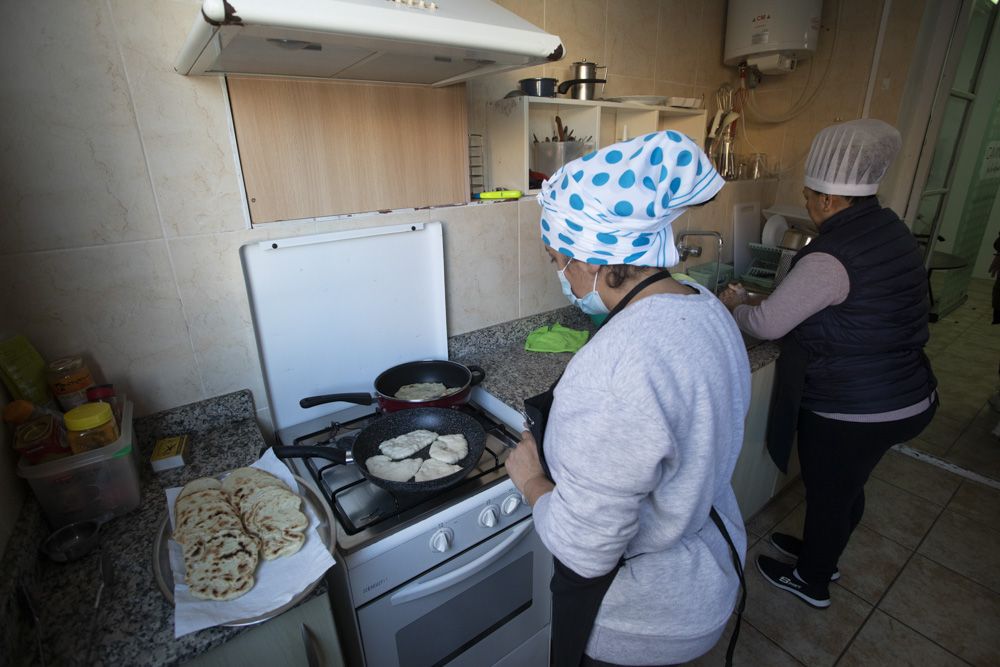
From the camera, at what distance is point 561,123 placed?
1738mm

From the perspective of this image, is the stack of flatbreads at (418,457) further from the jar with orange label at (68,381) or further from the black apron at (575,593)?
the jar with orange label at (68,381)

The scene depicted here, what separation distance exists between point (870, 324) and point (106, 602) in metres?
1.69

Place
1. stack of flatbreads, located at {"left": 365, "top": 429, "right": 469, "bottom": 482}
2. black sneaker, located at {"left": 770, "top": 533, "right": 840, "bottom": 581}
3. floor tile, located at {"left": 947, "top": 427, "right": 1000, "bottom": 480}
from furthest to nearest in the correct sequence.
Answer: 1. floor tile, located at {"left": 947, "top": 427, "right": 1000, "bottom": 480}
2. black sneaker, located at {"left": 770, "top": 533, "right": 840, "bottom": 581}
3. stack of flatbreads, located at {"left": 365, "top": 429, "right": 469, "bottom": 482}

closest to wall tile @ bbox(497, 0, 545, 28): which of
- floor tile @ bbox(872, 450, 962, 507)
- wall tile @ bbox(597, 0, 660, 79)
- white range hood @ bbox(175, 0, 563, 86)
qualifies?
wall tile @ bbox(597, 0, 660, 79)

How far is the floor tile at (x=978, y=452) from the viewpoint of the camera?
7.74ft

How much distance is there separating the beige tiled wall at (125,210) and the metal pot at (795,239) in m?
1.62

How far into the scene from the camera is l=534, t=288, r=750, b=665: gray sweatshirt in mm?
608

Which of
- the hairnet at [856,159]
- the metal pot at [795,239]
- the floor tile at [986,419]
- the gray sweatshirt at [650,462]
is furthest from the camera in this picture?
the floor tile at [986,419]

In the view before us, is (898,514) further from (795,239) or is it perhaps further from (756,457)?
(795,239)

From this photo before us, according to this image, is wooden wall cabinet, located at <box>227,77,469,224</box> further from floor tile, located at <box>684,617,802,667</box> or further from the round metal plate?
floor tile, located at <box>684,617,802,667</box>

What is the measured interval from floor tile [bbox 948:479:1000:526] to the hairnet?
1.66m

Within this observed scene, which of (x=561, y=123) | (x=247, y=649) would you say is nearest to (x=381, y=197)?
(x=561, y=123)

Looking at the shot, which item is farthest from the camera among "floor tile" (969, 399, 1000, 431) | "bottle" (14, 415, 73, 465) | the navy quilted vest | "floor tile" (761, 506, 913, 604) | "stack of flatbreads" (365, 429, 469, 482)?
"floor tile" (969, 399, 1000, 431)

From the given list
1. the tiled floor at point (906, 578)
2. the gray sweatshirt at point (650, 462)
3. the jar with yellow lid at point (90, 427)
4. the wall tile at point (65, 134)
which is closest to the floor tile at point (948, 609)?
the tiled floor at point (906, 578)
